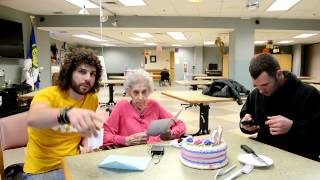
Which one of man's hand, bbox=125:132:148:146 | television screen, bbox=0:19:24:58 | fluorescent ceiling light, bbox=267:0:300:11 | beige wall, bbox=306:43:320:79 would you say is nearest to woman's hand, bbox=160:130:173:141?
man's hand, bbox=125:132:148:146

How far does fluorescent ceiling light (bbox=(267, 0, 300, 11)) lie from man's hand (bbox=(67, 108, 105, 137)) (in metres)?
6.97

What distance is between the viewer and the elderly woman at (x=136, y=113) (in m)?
2.25

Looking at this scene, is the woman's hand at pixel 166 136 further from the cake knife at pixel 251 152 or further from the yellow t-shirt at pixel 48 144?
the yellow t-shirt at pixel 48 144

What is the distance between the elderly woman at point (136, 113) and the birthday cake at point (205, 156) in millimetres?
712

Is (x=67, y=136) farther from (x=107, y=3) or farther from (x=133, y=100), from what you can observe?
(x=107, y=3)

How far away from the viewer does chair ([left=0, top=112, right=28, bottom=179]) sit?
6.10 feet

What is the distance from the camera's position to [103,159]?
1.50m

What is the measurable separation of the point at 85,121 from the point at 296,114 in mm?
1451

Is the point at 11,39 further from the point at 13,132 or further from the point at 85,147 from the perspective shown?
the point at 85,147

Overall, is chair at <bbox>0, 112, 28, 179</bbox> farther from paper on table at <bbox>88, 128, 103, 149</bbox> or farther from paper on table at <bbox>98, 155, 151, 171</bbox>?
paper on table at <bbox>98, 155, 151, 171</bbox>

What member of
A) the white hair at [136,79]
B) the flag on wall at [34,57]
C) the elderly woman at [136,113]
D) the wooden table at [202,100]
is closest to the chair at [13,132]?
the elderly woman at [136,113]

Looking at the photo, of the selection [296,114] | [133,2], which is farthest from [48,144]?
[133,2]

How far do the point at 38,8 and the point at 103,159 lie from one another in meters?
7.35

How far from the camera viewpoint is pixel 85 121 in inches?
42.7
